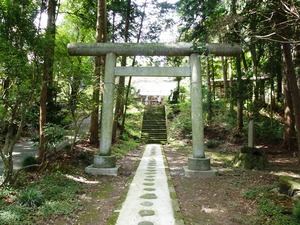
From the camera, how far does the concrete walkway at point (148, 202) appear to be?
13.8 ft

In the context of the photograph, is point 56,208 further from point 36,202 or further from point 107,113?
point 107,113

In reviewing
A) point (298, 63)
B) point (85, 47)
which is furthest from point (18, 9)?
point (298, 63)

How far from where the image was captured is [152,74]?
805 centimetres

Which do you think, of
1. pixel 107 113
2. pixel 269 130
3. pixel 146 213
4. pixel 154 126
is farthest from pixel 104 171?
pixel 154 126

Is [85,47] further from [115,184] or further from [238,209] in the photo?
[238,209]

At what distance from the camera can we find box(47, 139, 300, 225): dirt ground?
4.39m

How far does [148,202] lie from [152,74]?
4174 millimetres

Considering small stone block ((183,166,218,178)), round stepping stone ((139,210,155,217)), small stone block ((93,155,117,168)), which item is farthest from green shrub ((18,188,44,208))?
small stone block ((183,166,218,178))

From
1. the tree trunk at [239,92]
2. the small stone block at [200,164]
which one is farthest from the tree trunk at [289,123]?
the small stone block at [200,164]

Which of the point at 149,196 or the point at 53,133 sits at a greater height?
the point at 53,133

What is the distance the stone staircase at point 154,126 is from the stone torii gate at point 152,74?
9.11 metres

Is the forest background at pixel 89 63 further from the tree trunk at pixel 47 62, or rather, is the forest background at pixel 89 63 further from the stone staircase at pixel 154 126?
the stone staircase at pixel 154 126

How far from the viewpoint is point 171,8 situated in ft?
48.7

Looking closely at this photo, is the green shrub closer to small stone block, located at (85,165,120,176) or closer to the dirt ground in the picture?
the dirt ground
